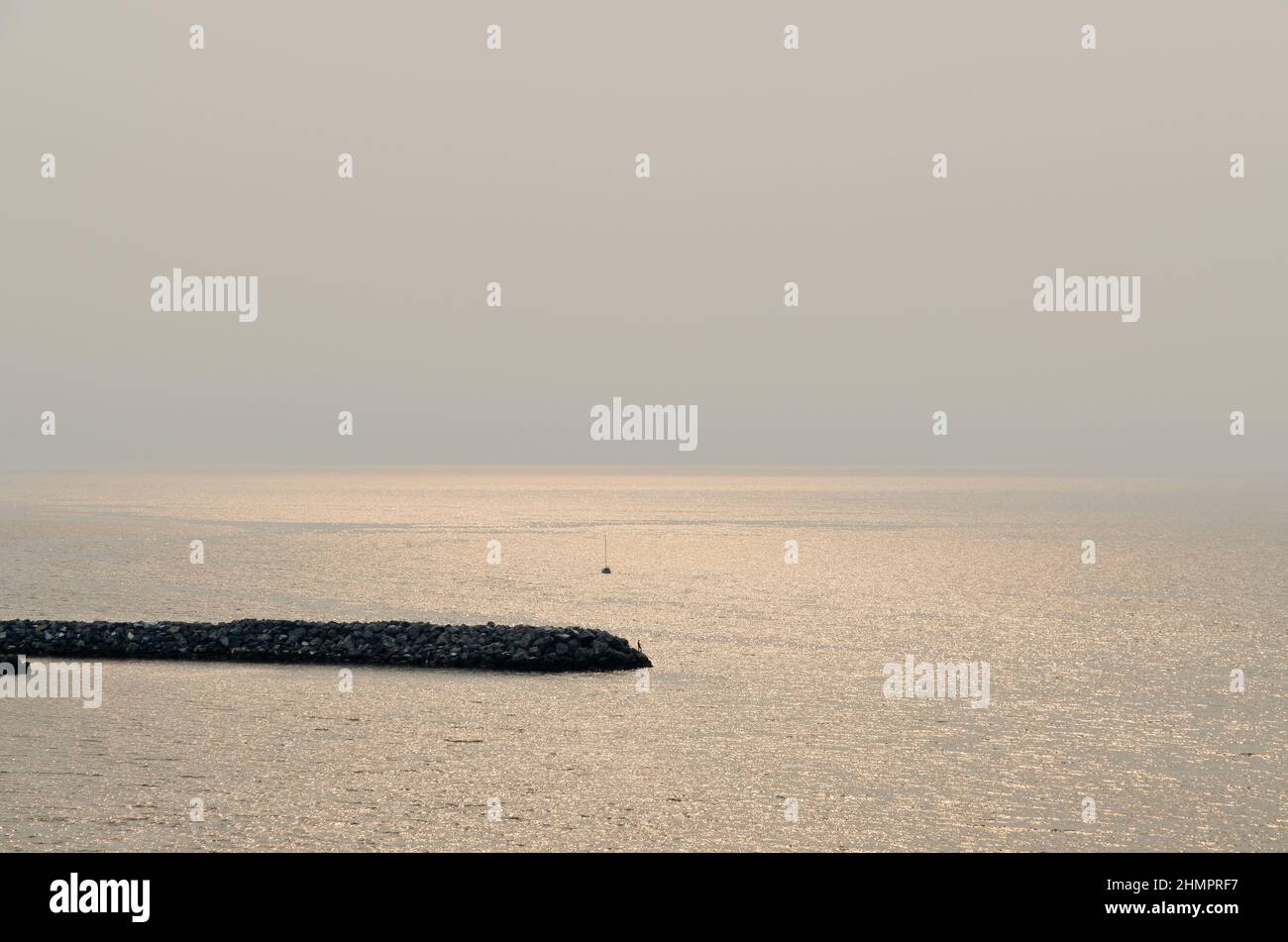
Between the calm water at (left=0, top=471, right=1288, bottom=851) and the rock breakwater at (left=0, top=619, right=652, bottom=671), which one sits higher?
the rock breakwater at (left=0, top=619, right=652, bottom=671)

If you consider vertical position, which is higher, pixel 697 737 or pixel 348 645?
pixel 348 645

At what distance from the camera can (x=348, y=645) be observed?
6250cm

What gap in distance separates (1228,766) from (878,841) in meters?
16.7

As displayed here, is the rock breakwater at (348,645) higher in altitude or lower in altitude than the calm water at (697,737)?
higher

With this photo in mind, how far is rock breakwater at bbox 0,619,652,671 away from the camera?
6084 cm

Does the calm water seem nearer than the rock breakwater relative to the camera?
Yes

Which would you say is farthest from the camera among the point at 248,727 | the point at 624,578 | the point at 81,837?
the point at 624,578

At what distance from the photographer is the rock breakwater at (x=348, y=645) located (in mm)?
60844

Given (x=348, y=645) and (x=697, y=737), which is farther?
(x=348, y=645)

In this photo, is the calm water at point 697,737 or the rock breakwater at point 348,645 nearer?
the calm water at point 697,737

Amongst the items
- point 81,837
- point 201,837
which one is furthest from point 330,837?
point 81,837

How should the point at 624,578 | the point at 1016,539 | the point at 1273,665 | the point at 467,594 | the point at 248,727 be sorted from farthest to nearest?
the point at 1016,539 < the point at 624,578 < the point at 467,594 < the point at 1273,665 < the point at 248,727
